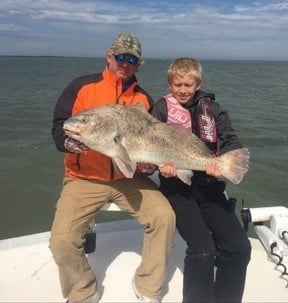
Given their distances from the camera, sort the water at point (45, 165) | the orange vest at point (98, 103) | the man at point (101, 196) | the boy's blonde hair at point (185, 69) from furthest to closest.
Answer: the water at point (45, 165)
the orange vest at point (98, 103)
the boy's blonde hair at point (185, 69)
the man at point (101, 196)

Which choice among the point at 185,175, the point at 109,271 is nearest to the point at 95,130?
the point at 185,175

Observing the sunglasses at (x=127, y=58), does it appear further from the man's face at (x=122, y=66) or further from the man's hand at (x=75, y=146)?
the man's hand at (x=75, y=146)

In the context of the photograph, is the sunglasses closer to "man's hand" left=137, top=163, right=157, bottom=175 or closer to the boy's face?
the boy's face

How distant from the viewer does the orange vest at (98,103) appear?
4.53 m

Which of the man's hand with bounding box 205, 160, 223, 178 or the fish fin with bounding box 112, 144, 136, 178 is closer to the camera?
the fish fin with bounding box 112, 144, 136, 178

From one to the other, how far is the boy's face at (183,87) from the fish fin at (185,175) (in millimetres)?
749

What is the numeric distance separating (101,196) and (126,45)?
1537mm

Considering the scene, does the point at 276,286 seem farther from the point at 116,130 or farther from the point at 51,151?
the point at 51,151

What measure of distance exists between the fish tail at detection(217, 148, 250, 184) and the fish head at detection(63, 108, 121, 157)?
1.02 metres

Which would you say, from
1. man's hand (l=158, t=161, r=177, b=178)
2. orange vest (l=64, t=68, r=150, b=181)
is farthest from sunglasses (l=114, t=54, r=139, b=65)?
man's hand (l=158, t=161, r=177, b=178)

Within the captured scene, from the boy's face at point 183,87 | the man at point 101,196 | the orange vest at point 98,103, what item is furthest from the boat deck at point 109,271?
the boy's face at point 183,87

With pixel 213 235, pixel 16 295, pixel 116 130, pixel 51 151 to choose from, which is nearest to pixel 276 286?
pixel 213 235

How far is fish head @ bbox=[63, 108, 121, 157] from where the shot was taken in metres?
4.00

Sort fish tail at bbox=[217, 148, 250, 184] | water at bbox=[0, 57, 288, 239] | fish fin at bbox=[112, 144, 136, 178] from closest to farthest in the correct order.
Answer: fish fin at bbox=[112, 144, 136, 178], fish tail at bbox=[217, 148, 250, 184], water at bbox=[0, 57, 288, 239]
